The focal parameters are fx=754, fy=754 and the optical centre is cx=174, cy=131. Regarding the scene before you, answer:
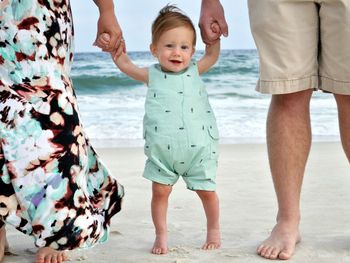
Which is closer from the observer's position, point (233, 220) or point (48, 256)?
point (48, 256)

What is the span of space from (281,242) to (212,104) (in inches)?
325

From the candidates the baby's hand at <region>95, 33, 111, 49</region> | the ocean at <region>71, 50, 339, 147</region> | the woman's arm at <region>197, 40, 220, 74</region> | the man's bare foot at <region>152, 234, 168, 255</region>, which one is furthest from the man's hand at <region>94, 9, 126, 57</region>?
the ocean at <region>71, 50, 339, 147</region>

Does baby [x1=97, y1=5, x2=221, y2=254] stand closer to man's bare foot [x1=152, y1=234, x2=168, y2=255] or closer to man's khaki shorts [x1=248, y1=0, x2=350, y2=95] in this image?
man's bare foot [x1=152, y1=234, x2=168, y2=255]

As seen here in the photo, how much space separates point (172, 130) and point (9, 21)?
815mm

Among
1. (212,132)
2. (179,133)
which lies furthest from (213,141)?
(179,133)

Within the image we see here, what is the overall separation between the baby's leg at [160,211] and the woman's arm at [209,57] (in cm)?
54

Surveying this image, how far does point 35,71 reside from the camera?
9.25 ft

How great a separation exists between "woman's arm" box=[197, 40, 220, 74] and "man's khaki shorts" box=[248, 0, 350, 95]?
0.18 m

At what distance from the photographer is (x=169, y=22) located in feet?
10.5

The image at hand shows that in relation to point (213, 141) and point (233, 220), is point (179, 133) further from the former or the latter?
point (233, 220)

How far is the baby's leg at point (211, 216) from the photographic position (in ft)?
10.7

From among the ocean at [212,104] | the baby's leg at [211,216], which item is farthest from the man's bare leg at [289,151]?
the ocean at [212,104]

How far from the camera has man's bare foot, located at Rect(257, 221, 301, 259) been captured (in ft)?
10.6

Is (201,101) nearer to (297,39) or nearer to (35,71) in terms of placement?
(297,39)
